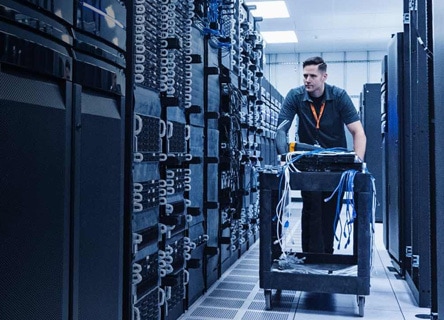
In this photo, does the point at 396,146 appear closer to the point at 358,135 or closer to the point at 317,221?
the point at 358,135

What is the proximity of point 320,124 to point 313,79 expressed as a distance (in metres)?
0.40

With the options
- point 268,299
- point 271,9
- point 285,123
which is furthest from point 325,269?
point 271,9

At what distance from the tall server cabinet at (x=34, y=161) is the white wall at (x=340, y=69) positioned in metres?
11.7

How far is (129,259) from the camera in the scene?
207 cm

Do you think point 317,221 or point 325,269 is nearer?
point 325,269

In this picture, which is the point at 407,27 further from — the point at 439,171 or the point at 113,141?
the point at 113,141

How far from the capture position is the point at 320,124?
4.15 metres

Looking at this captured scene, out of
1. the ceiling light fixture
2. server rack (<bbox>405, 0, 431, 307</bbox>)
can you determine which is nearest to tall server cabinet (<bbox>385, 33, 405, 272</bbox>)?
server rack (<bbox>405, 0, 431, 307</bbox>)

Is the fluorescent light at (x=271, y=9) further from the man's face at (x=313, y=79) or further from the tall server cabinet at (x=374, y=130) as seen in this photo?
the man's face at (x=313, y=79)

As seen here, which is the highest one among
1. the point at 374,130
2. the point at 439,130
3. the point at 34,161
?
the point at 374,130

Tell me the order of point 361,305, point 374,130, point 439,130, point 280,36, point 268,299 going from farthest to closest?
point 280,36 → point 374,130 → point 268,299 → point 361,305 → point 439,130

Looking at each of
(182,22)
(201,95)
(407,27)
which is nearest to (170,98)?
(182,22)

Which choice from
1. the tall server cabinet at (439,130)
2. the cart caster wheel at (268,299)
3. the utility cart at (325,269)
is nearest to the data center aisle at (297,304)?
the cart caster wheel at (268,299)

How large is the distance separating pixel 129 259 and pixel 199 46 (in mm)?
1952
